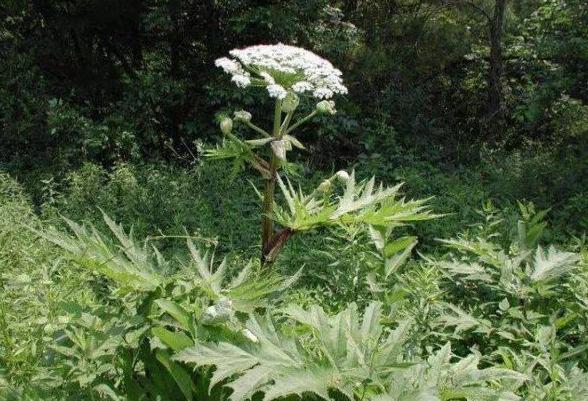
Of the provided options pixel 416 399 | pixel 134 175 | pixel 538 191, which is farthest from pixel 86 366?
pixel 538 191

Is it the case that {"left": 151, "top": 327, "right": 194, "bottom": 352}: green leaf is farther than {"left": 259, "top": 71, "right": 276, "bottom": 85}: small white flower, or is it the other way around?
{"left": 259, "top": 71, "right": 276, "bottom": 85}: small white flower

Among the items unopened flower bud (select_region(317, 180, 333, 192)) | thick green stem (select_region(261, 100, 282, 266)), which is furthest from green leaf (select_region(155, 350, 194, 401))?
unopened flower bud (select_region(317, 180, 333, 192))

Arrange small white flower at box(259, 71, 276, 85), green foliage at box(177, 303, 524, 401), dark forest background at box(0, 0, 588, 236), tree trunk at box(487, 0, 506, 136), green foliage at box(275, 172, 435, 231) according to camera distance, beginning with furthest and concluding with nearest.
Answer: tree trunk at box(487, 0, 506, 136) → dark forest background at box(0, 0, 588, 236) → small white flower at box(259, 71, 276, 85) → green foliage at box(275, 172, 435, 231) → green foliage at box(177, 303, 524, 401)

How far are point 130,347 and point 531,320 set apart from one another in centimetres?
160

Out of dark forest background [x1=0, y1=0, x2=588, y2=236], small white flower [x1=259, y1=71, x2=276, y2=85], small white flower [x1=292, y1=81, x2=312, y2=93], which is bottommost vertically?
dark forest background [x1=0, y1=0, x2=588, y2=236]

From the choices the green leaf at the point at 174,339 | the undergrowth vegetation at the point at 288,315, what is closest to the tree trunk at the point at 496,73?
the undergrowth vegetation at the point at 288,315

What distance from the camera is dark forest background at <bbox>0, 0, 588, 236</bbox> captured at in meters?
5.60

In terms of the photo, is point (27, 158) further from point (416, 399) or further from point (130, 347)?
point (416, 399)

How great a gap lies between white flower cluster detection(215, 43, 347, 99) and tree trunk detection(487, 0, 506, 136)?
5082 millimetres

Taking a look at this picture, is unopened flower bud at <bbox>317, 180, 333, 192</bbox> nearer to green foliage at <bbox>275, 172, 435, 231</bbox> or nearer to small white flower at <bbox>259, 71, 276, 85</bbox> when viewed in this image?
green foliage at <bbox>275, 172, 435, 231</bbox>

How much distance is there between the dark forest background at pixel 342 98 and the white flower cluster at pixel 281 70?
279 centimetres

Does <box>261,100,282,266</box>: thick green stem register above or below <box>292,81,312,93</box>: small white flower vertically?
below

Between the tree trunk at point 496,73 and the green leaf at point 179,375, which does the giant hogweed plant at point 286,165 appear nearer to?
the green leaf at point 179,375

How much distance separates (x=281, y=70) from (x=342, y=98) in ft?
14.5
